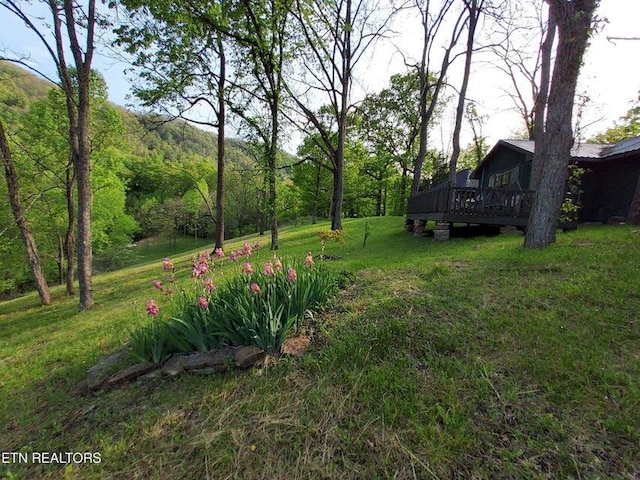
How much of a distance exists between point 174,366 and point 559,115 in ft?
24.1

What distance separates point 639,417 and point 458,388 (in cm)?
99

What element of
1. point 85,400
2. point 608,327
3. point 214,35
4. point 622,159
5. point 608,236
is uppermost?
point 214,35

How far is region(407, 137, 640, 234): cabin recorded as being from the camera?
7.68 meters

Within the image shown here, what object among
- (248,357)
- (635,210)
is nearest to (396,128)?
(635,210)

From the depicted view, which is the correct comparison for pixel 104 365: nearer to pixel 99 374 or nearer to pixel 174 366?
pixel 99 374

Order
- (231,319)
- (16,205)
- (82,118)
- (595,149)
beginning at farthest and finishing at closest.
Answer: (595,149) < (16,205) < (82,118) < (231,319)

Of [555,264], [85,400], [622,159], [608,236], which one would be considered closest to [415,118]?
[622,159]

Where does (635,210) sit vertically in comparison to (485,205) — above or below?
below

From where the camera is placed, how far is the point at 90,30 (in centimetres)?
634

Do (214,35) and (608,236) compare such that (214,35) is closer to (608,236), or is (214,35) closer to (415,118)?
(608,236)

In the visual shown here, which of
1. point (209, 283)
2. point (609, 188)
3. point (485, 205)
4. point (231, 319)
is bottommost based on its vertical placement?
point (231, 319)

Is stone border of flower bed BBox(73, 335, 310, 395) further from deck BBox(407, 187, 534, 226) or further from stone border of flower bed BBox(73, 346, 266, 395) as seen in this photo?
deck BBox(407, 187, 534, 226)

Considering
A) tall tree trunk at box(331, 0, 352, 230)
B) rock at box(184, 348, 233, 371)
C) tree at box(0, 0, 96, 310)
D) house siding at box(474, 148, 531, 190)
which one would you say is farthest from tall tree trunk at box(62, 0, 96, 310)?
house siding at box(474, 148, 531, 190)

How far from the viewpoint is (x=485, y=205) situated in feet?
25.5
